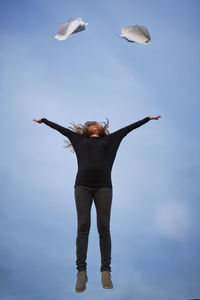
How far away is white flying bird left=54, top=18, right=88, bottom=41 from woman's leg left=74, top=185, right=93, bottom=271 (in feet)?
9.56

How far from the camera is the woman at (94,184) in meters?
5.44

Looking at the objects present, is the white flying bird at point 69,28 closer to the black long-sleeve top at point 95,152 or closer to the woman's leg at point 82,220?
the black long-sleeve top at point 95,152

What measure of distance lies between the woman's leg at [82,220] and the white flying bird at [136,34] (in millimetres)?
3031

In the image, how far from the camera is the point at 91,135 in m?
6.29

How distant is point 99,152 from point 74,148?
0.52m

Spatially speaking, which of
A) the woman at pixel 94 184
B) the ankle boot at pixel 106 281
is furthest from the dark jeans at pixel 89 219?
the ankle boot at pixel 106 281

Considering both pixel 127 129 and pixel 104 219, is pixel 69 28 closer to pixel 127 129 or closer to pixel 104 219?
pixel 127 129

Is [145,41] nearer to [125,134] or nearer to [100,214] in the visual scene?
[125,134]

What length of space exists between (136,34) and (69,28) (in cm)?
132

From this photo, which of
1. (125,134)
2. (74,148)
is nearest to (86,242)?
(74,148)

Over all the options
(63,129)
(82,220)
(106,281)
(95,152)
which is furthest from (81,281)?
(63,129)

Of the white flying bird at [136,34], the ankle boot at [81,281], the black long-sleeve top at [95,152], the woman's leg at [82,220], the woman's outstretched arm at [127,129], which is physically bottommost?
the ankle boot at [81,281]

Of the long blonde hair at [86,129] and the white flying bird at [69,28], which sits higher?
the white flying bird at [69,28]

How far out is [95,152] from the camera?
19.3 ft
